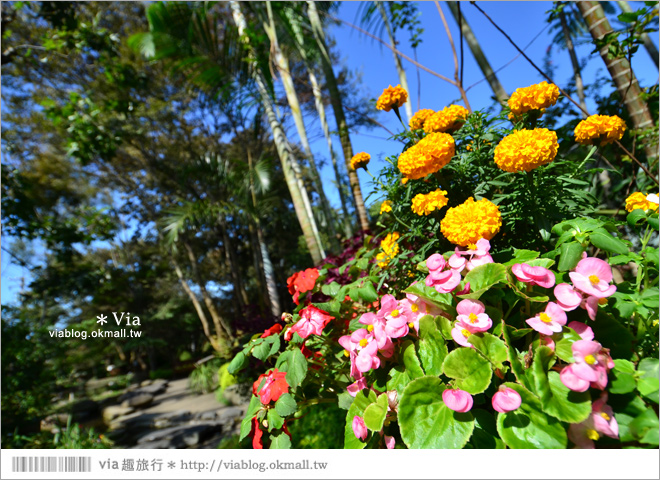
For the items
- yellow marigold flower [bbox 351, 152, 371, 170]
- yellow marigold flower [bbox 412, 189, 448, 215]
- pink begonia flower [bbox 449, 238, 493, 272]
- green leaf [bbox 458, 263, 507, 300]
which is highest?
yellow marigold flower [bbox 351, 152, 371, 170]

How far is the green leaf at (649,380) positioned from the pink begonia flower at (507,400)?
214mm

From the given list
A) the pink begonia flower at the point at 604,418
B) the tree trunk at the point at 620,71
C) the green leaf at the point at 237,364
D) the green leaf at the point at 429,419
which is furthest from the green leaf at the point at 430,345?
the tree trunk at the point at 620,71

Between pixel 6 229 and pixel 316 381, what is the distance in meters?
3.99

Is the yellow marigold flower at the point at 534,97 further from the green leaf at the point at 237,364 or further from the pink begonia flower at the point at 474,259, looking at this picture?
the green leaf at the point at 237,364

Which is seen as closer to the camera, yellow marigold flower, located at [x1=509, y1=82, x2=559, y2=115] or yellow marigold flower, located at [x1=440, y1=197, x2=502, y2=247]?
yellow marigold flower, located at [x1=440, y1=197, x2=502, y2=247]

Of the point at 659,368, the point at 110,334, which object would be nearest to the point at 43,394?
the point at 110,334

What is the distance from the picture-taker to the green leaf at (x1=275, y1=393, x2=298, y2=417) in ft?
2.78

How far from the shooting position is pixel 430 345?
30.0 inches

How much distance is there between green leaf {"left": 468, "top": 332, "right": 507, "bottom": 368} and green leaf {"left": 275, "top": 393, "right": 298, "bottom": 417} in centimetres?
49

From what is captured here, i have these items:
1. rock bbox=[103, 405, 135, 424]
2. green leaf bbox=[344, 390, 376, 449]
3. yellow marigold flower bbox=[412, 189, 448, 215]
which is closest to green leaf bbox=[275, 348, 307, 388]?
green leaf bbox=[344, 390, 376, 449]

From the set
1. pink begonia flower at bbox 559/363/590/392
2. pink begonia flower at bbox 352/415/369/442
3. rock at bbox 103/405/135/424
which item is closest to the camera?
pink begonia flower at bbox 559/363/590/392

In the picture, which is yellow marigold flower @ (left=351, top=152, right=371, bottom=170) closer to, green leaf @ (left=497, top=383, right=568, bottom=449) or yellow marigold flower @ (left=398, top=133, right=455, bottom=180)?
yellow marigold flower @ (left=398, top=133, right=455, bottom=180)

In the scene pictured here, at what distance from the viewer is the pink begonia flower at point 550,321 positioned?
24.8 inches

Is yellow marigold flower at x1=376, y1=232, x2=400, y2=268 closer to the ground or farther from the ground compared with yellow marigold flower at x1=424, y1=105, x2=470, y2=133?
closer to the ground
